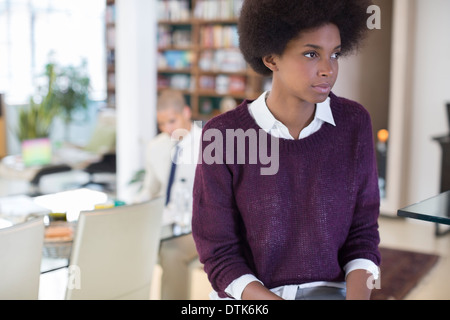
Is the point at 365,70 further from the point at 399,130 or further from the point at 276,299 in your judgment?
the point at 276,299

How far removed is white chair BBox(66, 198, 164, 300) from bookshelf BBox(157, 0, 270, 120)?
13.0ft

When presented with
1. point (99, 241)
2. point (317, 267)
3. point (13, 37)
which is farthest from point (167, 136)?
point (13, 37)

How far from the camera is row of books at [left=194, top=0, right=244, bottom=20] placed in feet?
19.9

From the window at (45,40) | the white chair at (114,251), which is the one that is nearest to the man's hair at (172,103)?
the white chair at (114,251)

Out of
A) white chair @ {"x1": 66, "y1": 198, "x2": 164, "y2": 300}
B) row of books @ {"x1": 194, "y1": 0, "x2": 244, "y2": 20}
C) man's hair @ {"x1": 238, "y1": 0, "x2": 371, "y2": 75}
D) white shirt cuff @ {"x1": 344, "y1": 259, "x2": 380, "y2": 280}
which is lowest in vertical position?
white chair @ {"x1": 66, "y1": 198, "x2": 164, "y2": 300}

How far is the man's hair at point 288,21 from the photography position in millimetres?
1240

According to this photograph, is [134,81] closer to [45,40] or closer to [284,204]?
[284,204]

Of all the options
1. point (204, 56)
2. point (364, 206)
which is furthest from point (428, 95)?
point (364, 206)

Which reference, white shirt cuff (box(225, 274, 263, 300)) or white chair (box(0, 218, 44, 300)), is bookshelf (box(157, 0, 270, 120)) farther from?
white shirt cuff (box(225, 274, 263, 300))

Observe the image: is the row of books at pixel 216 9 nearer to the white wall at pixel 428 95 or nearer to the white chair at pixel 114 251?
the white wall at pixel 428 95

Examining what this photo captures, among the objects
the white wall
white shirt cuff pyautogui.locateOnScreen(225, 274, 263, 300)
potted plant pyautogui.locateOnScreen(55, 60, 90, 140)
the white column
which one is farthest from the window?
white shirt cuff pyautogui.locateOnScreen(225, 274, 263, 300)

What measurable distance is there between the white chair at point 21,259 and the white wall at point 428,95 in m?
3.56

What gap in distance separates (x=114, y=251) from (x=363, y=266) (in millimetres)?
983
